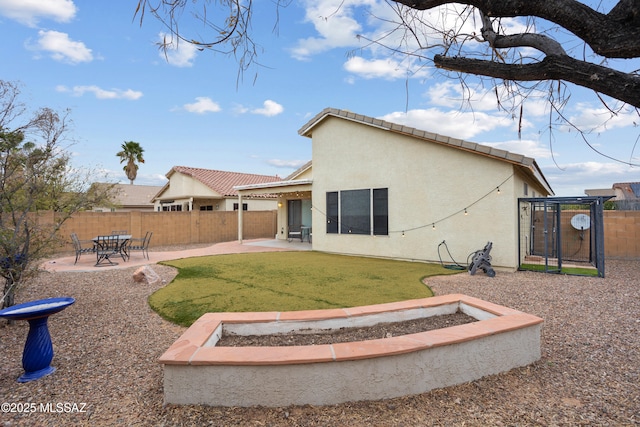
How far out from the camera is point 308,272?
8688 mm

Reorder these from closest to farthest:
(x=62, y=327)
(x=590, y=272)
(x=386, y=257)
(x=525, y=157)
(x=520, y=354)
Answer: (x=520, y=354)
(x=62, y=327)
(x=525, y=157)
(x=590, y=272)
(x=386, y=257)

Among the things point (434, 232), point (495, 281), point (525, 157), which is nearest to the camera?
point (495, 281)

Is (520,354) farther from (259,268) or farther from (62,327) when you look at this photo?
(259,268)

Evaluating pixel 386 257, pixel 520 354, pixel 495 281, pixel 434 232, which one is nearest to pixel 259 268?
pixel 386 257

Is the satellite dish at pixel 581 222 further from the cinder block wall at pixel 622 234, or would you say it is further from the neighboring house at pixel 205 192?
the neighboring house at pixel 205 192

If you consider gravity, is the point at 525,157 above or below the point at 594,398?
above

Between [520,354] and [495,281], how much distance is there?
4839mm

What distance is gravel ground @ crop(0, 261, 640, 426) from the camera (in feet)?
8.34

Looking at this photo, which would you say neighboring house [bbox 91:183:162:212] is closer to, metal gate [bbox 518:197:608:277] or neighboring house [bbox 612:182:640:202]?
metal gate [bbox 518:197:608:277]

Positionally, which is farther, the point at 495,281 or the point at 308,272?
the point at 308,272

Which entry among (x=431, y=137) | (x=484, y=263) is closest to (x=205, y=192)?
(x=431, y=137)

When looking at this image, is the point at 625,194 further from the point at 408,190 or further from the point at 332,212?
the point at 332,212

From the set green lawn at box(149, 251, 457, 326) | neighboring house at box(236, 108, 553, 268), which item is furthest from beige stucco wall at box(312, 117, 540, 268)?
green lawn at box(149, 251, 457, 326)

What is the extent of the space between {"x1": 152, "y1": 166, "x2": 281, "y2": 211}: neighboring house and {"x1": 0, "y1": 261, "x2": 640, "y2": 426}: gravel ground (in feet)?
57.3
